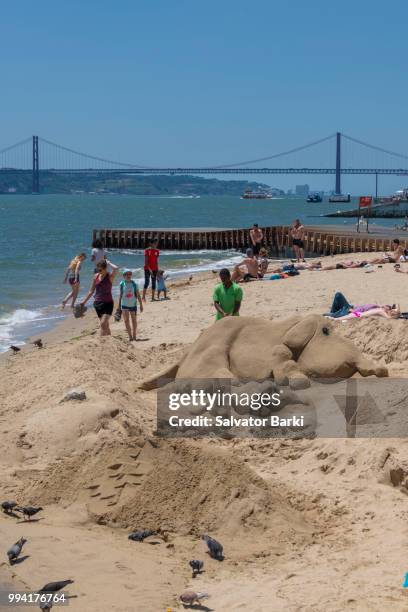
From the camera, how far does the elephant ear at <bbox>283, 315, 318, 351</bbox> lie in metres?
10.9

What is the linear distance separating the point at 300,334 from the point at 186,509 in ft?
12.3

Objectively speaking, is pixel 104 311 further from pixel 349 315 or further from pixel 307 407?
pixel 307 407

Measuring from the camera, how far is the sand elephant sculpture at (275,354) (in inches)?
418

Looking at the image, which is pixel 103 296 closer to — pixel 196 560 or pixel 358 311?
pixel 358 311

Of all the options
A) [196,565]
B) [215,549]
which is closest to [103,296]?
[215,549]

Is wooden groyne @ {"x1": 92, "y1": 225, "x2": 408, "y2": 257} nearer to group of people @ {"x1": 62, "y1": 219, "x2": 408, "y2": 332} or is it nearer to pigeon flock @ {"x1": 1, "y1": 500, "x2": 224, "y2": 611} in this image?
group of people @ {"x1": 62, "y1": 219, "x2": 408, "y2": 332}

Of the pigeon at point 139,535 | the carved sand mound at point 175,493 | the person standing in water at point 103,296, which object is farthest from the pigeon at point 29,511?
the person standing in water at point 103,296

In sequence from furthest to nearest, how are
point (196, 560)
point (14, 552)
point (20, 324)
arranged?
point (20, 324) < point (196, 560) < point (14, 552)

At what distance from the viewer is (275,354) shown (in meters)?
10.8

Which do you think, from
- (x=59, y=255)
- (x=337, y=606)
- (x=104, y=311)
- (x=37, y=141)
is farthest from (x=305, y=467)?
(x=37, y=141)

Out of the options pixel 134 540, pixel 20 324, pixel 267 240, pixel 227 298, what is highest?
pixel 227 298

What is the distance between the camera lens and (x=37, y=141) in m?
181

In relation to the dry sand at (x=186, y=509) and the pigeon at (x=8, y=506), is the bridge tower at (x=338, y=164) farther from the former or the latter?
the pigeon at (x=8, y=506)

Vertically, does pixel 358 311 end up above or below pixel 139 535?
above
